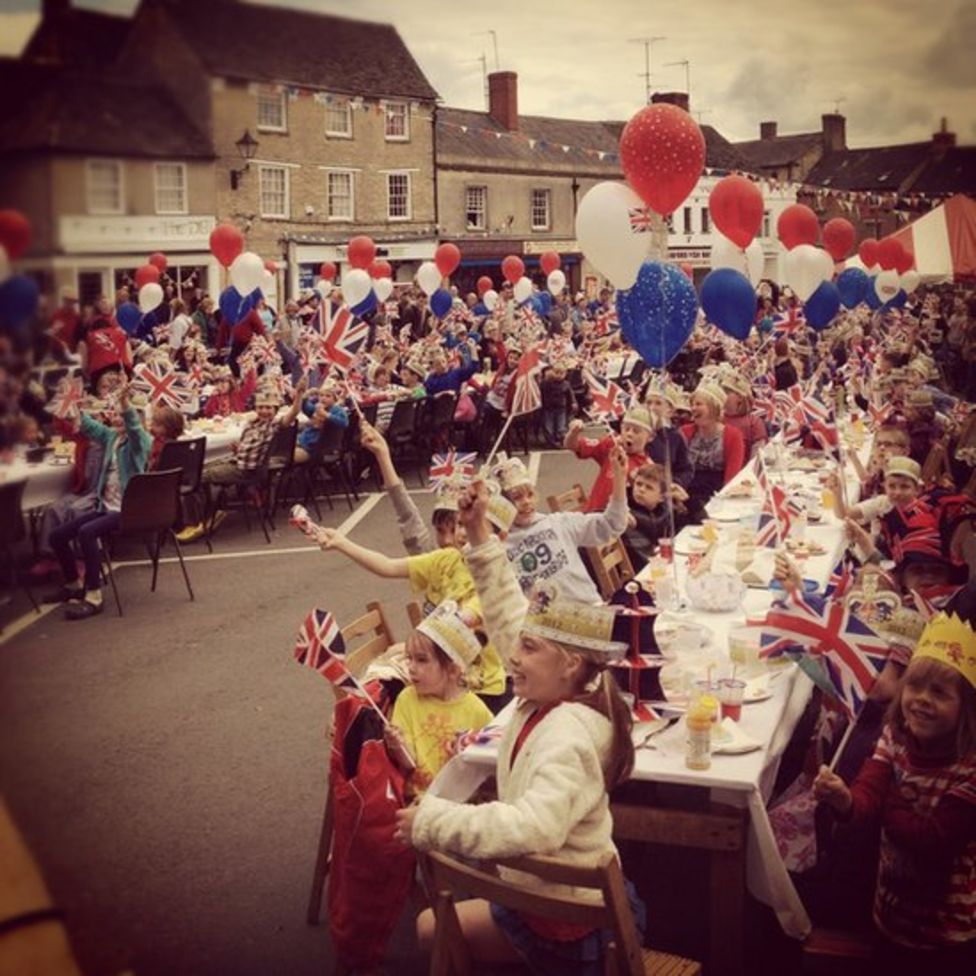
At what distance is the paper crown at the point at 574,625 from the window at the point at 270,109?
1796 millimetres

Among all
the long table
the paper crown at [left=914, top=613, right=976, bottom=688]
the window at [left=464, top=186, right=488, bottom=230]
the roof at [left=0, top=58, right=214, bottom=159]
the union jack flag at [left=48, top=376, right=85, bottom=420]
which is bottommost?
the long table

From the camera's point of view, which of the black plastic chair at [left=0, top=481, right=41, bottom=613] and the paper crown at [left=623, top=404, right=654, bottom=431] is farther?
the paper crown at [left=623, top=404, right=654, bottom=431]

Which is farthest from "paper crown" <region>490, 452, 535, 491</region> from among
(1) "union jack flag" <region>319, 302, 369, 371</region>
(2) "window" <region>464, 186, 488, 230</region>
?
(2) "window" <region>464, 186, 488, 230</region>

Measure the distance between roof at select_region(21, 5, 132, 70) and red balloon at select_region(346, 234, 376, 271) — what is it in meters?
6.42

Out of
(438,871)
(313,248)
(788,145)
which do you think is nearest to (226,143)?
(438,871)

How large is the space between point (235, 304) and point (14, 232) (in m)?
11.6

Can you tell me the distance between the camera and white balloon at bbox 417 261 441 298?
1597cm

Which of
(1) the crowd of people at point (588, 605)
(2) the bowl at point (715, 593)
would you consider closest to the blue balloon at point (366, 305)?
(1) the crowd of people at point (588, 605)

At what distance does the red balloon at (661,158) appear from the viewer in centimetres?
563

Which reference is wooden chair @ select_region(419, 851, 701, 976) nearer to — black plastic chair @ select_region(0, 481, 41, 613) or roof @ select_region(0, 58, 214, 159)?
black plastic chair @ select_region(0, 481, 41, 613)

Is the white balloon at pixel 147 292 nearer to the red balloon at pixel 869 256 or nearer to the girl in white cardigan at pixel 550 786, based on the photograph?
the girl in white cardigan at pixel 550 786

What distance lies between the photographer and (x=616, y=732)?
2561mm

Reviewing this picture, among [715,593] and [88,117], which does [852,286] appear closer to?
[715,593]

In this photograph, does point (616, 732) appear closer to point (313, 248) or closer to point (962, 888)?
point (962, 888)
